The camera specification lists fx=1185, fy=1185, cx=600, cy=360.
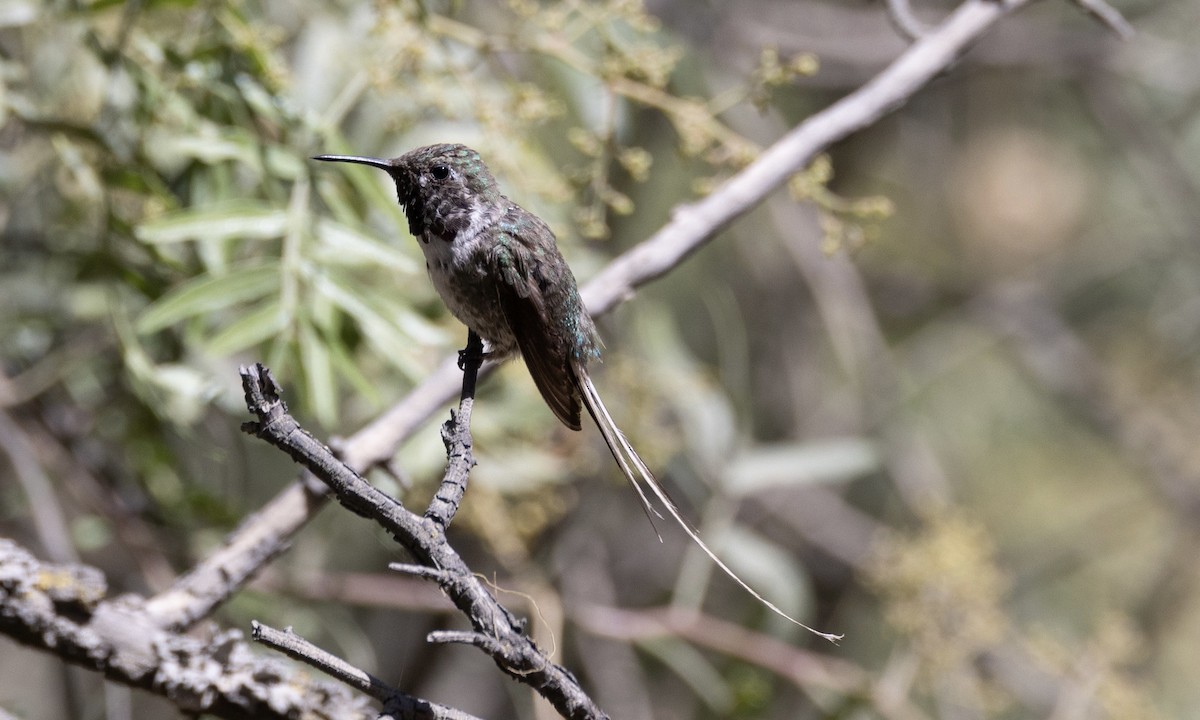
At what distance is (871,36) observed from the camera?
5223 millimetres

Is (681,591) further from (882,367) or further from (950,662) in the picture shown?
(882,367)

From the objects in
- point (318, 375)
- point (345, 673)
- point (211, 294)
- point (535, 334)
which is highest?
point (211, 294)

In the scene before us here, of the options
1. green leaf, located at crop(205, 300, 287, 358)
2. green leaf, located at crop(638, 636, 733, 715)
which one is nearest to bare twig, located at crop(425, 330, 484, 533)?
green leaf, located at crop(205, 300, 287, 358)

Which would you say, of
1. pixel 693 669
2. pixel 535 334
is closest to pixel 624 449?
pixel 535 334

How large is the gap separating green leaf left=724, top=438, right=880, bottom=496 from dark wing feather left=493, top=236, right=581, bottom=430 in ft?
5.43

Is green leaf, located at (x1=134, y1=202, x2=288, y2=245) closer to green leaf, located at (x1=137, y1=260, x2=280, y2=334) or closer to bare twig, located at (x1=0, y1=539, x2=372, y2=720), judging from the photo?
green leaf, located at (x1=137, y1=260, x2=280, y2=334)

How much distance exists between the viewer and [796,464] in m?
3.55

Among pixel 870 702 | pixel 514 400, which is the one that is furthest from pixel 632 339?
pixel 870 702

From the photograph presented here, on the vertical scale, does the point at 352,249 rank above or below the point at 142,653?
above

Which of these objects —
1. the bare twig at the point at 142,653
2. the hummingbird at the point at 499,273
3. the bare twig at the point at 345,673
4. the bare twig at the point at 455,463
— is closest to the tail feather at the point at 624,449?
the hummingbird at the point at 499,273

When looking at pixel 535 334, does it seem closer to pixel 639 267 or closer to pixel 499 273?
pixel 499 273

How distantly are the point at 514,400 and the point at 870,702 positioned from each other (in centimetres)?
114

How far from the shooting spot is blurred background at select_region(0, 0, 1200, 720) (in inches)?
87.7

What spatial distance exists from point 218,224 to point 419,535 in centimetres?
103
